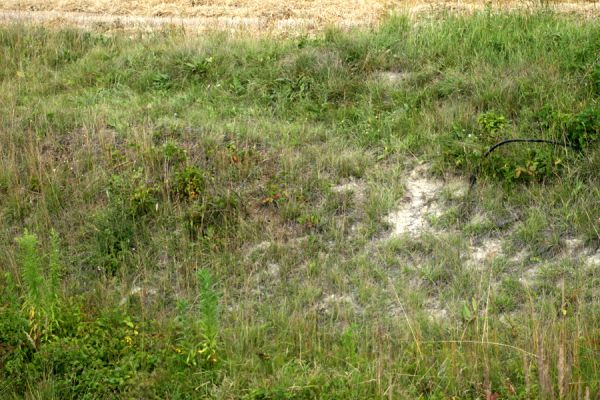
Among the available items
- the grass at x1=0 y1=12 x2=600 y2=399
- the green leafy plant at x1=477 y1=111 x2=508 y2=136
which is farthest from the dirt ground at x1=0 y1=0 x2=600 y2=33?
the green leafy plant at x1=477 y1=111 x2=508 y2=136

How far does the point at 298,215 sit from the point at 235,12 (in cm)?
644

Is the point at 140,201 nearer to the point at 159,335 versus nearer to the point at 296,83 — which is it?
the point at 159,335

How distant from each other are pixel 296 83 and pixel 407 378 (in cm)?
554

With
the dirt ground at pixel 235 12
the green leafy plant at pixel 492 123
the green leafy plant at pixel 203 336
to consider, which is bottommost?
the green leafy plant at pixel 203 336

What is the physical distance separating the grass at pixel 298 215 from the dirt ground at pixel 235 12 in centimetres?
110

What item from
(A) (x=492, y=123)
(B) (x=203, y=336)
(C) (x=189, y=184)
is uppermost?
(A) (x=492, y=123)

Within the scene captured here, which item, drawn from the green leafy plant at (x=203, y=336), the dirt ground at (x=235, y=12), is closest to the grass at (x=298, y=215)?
the green leafy plant at (x=203, y=336)

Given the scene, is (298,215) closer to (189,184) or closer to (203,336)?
(189,184)

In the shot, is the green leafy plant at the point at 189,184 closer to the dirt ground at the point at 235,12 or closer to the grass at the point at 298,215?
the grass at the point at 298,215

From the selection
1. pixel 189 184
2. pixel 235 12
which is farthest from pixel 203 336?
pixel 235 12

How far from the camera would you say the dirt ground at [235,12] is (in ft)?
40.9

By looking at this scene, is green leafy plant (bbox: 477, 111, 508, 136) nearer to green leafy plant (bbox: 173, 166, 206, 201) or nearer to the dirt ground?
green leafy plant (bbox: 173, 166, 206, 201)

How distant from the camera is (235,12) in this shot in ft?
45.2

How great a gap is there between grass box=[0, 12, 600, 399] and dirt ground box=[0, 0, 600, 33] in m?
1.10
